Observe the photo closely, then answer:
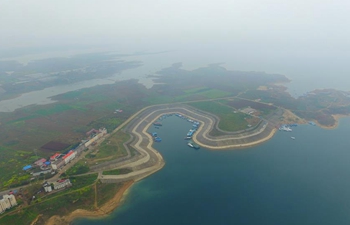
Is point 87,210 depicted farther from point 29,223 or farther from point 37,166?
point 37,166

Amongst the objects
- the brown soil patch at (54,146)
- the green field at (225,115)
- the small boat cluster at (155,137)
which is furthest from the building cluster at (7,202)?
the green field at (225,115)

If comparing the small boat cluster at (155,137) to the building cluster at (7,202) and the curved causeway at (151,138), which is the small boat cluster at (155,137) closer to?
the curved causeway at (151,138)

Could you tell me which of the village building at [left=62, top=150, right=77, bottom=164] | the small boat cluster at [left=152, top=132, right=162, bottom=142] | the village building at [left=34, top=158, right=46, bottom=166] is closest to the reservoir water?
the small boat cluster at [left=152, top=132, right=162, bottom=142]

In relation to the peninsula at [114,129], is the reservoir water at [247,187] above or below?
below

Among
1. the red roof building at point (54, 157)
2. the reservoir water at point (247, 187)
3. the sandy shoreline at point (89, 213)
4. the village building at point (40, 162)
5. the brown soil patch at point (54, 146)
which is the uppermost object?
the red roof building at point (54, 157)

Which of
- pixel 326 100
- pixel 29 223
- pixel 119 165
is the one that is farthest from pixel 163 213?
pixel 326 100

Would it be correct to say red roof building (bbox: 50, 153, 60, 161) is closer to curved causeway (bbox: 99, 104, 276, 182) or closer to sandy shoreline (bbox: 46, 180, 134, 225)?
curved causeway (bbox: 99, 104, 276, 182)

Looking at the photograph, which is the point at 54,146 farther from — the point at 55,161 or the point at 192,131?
the point at 192,131
